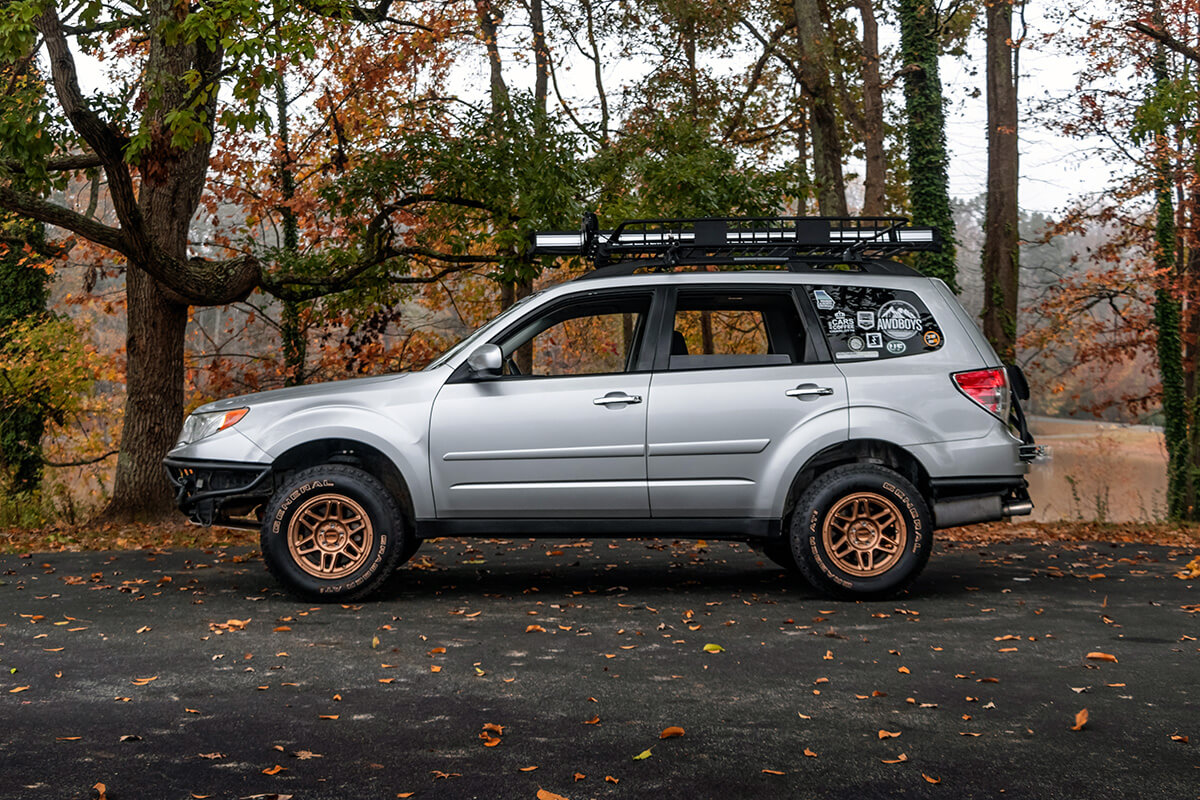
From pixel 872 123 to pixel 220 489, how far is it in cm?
1449

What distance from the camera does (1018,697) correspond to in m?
4.73

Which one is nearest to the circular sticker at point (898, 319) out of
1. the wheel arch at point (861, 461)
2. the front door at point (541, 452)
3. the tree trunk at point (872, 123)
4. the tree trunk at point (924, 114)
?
the wheel arch at point (861, 461)

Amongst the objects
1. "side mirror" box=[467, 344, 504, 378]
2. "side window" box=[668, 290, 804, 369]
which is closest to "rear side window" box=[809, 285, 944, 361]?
"side window" box=[668, 290, 804, 369]

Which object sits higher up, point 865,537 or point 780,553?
point 865,537

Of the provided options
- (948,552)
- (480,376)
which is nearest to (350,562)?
(480,376)

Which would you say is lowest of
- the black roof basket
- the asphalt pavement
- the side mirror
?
the asphalt pavement

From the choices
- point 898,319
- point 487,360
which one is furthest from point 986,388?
point 487,360

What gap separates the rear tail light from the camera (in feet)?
22.9

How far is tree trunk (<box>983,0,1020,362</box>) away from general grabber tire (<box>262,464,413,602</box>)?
565 inches

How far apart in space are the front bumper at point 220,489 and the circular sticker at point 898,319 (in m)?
4.15

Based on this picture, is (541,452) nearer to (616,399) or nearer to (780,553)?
(616,399)

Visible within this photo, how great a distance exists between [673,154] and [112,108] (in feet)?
23.2

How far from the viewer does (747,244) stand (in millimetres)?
7309

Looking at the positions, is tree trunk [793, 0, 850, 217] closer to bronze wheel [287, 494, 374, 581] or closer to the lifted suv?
the lifted suv
